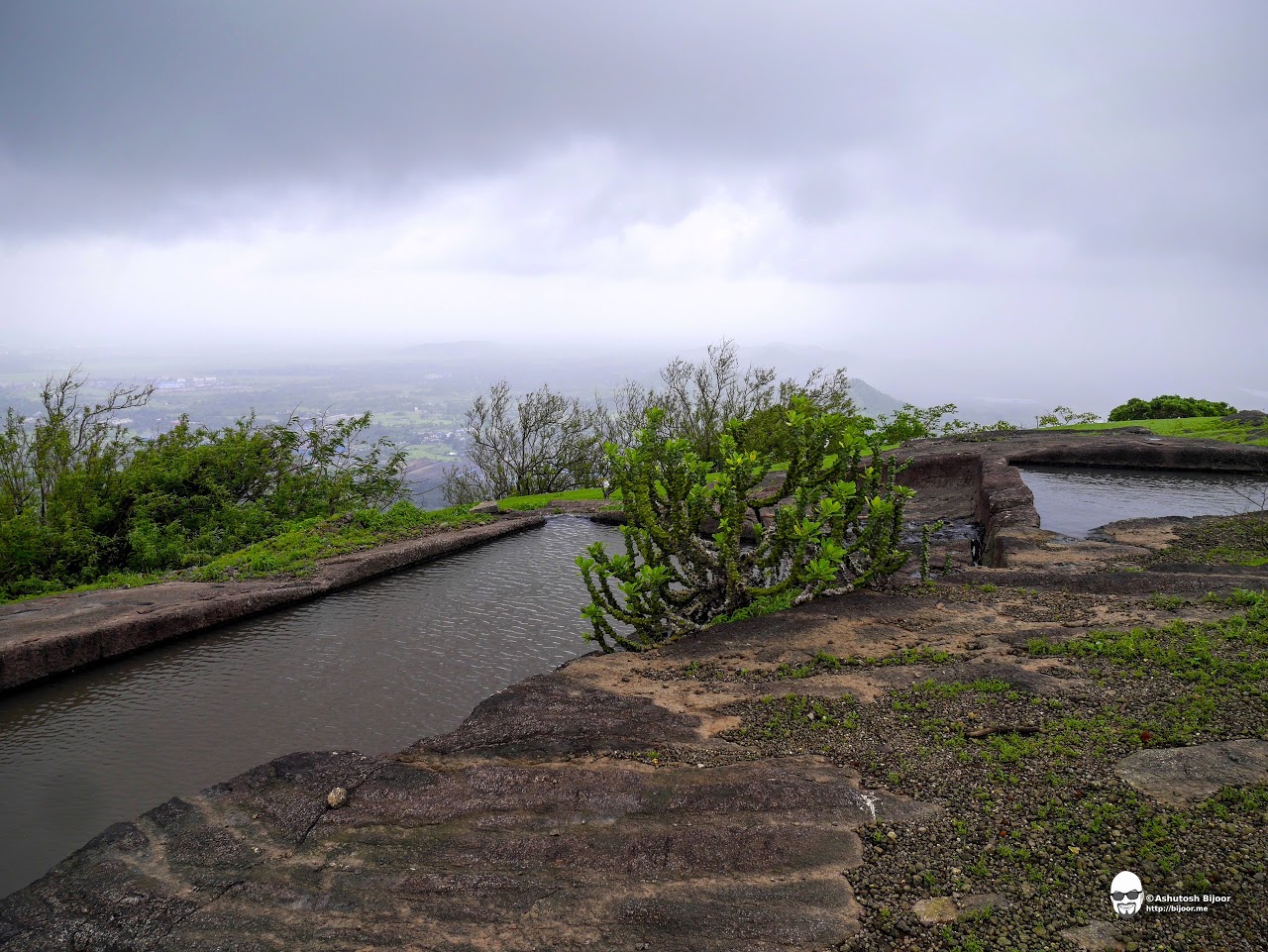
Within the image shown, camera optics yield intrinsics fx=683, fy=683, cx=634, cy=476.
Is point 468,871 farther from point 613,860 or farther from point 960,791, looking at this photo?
point 960,791

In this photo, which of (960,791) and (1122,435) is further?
(1122,435)

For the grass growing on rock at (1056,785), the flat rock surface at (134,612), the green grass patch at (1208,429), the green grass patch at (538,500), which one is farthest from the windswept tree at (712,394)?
the grass growing on rock at (1056,785)

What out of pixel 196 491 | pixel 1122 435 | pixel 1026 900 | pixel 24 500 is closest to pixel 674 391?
pixel 1122 435

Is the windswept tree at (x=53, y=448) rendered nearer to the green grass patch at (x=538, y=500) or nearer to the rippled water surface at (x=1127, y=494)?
the green grass patch at (x=538, y=500)

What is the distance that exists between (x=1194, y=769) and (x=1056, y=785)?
3.01 feet

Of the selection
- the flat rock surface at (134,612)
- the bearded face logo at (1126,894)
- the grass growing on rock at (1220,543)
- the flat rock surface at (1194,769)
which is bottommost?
the flat rock surface at (134,612)

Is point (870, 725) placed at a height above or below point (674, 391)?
below

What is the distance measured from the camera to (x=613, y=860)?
4543mm

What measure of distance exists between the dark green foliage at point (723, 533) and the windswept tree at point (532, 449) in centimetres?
2176

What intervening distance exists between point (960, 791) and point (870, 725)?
1184 mm

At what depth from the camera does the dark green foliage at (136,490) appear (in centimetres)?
1522

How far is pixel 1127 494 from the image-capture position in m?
16.6

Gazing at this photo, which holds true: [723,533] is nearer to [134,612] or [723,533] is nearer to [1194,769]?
[1194,769]

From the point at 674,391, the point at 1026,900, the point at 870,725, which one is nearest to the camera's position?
the point at 1026,900
